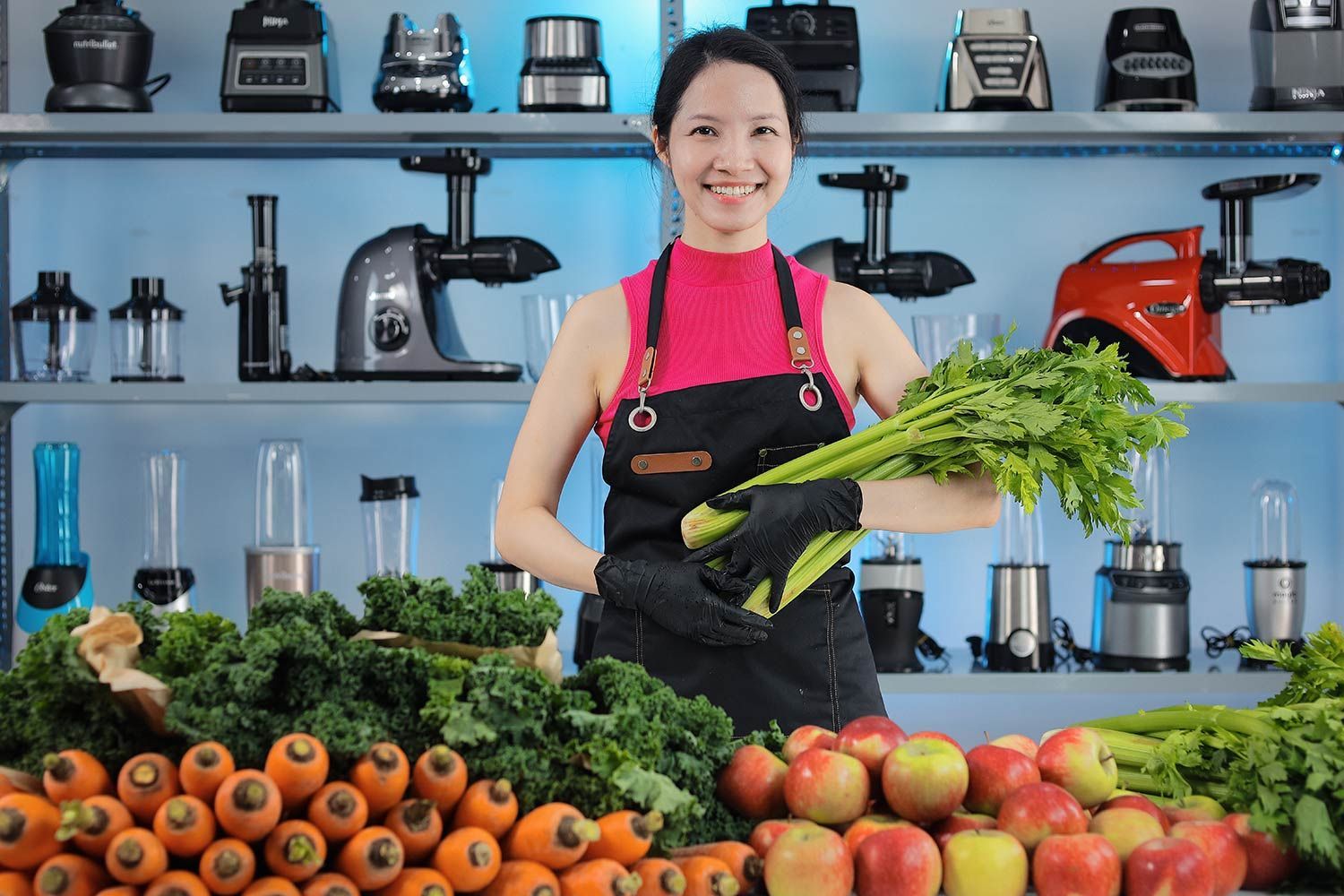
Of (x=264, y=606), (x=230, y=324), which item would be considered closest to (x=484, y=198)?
(x=230, y=324)

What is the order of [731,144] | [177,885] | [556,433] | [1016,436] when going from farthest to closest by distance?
[556,433]
[731,144]
[1016,436]
[177,885]

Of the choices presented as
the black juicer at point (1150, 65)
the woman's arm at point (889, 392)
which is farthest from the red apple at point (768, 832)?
the black juicer at point (1150, 65)

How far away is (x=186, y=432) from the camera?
3.19m

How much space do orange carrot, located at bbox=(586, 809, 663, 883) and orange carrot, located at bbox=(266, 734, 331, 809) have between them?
0.19 m

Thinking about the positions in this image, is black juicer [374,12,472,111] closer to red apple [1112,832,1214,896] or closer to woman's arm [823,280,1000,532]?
woman's arm [823,280,1000,532]

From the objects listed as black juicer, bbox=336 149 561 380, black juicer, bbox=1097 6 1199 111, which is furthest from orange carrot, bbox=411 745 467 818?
black juicer, bbox=1097 6 1199 111

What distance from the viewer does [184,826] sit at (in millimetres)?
816

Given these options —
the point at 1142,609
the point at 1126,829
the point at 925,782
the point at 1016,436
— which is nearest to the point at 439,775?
the point at 925,782

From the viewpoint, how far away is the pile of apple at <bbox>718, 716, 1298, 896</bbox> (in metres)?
0.92

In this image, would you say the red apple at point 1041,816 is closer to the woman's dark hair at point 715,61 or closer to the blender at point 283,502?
the woman's dark hair at point 715,61

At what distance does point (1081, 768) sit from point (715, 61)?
1.05m

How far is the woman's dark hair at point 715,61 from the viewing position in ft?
5.71

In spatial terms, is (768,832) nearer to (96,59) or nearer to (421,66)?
(421,66)

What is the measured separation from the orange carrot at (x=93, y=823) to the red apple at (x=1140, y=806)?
0.70m
